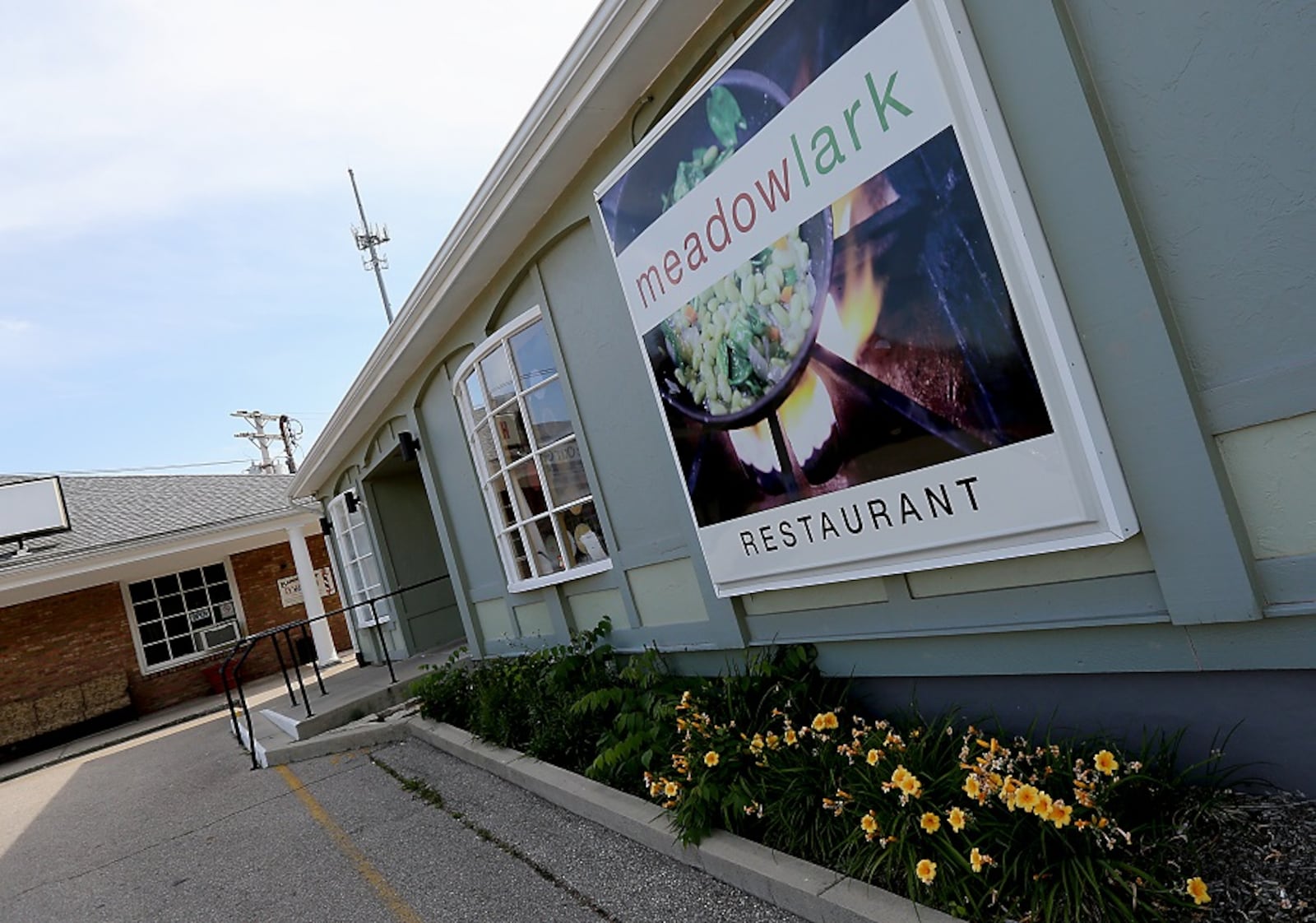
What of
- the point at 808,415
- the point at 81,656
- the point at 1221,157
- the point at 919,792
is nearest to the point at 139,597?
the point at 81,656

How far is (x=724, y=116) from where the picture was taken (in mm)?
3783

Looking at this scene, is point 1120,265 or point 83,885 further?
point 83,885

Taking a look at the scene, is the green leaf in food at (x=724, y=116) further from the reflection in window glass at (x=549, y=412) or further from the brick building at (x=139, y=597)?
the brick building at (x=139, y=597)

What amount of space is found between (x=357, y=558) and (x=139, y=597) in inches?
282

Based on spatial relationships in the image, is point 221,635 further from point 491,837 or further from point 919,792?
point 919,792

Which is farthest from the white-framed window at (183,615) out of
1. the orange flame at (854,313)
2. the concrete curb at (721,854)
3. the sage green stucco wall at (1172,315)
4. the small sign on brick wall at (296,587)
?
the sage green stucco wall at (1172,315)

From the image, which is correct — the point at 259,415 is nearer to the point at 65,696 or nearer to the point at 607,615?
the point at 65,696

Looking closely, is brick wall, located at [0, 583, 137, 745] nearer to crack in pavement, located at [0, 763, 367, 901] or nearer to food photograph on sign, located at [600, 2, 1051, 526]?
crack in pavement, located at [0, 763, 367, 901]

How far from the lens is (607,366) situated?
5.41m

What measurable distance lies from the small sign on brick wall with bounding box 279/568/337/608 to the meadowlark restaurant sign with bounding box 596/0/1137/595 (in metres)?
16.6

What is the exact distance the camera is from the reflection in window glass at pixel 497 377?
6725 millimetres

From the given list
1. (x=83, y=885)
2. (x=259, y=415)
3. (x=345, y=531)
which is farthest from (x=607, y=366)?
(x=259, y=415)

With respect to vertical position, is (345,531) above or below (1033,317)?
above

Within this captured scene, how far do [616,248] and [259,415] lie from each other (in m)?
41.1
